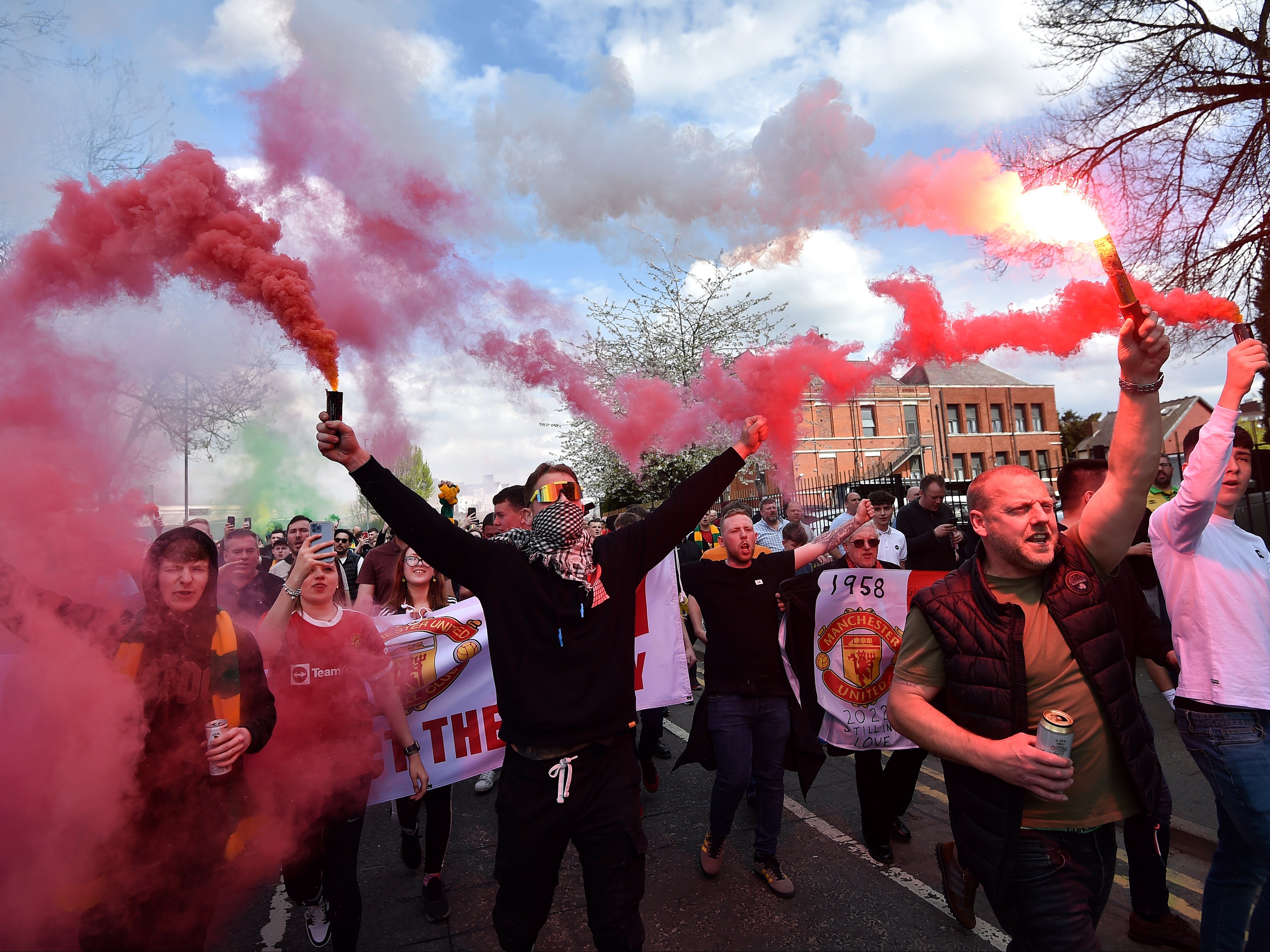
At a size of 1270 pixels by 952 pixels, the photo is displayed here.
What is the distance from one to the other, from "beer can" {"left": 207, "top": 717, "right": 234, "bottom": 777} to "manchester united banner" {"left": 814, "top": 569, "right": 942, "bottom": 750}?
3591 millimetres

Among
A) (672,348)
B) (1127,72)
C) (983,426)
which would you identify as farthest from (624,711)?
(983,426)

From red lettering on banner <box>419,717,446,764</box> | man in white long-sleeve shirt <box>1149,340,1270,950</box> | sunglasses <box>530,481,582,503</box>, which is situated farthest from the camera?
red lettering on banner <box>419,717,446,764</box>

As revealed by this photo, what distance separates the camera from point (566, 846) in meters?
2.63

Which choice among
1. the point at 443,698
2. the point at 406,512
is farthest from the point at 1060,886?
the point at 443,698

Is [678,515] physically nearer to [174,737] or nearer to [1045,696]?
[1045,696]

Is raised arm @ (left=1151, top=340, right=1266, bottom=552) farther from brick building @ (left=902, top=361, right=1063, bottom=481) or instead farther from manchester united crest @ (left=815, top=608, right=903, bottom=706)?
brick building @ (left=902, top=361, right=1063, bottom=481)

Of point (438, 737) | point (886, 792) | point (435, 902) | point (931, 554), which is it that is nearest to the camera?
point (435, 902)

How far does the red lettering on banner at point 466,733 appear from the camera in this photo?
459 centimetres

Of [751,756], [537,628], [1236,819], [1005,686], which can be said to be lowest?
[751,756]

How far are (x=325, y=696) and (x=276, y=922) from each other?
152 centimetres

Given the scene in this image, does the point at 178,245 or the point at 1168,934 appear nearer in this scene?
the point at 1168,934

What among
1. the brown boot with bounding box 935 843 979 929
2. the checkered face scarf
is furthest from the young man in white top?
the checkered face scarf

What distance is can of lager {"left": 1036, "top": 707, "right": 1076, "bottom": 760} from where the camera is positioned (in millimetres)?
1992

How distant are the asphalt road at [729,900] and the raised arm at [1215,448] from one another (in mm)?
2124
